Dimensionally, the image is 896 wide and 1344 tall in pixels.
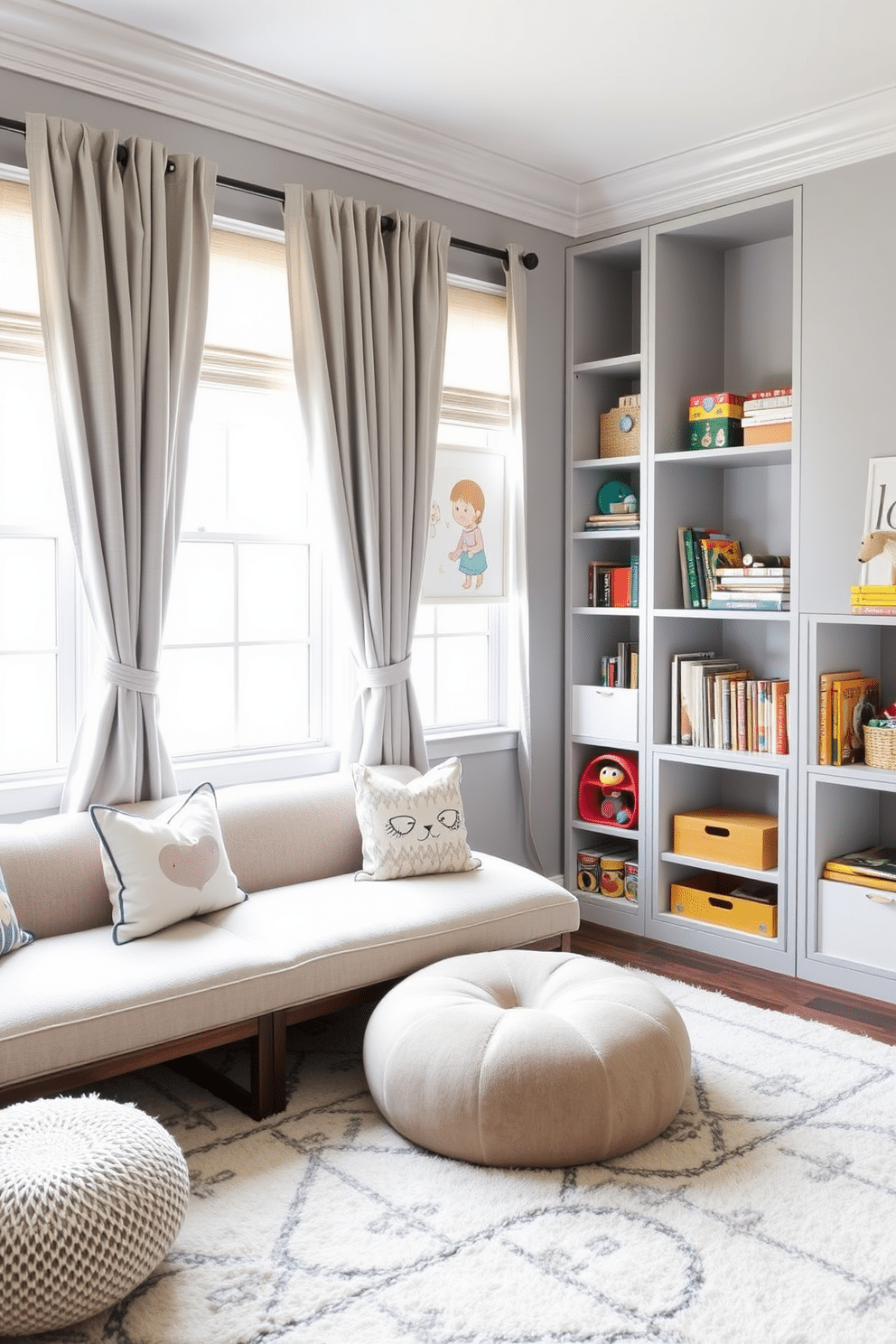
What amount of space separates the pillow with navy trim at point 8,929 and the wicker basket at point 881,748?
2564 mm

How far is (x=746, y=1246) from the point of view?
A: 223 cm

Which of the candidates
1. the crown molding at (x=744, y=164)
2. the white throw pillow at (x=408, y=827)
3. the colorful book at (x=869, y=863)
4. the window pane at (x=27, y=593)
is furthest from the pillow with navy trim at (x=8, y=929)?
the crown molding at (x=744, y=164)

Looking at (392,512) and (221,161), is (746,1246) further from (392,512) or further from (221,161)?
(221,161)

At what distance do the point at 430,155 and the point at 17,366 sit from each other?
1.62 metres

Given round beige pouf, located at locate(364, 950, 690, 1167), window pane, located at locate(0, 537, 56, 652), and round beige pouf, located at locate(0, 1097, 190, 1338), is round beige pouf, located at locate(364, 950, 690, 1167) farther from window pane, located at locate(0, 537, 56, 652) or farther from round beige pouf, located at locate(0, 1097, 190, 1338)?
window pane, located at locate(0, 537, 56, 652)

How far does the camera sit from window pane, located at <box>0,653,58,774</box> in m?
3.24

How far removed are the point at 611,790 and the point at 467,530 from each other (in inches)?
46.8

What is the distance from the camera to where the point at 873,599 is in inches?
140

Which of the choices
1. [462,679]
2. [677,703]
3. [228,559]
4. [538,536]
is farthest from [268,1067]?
[538,536]

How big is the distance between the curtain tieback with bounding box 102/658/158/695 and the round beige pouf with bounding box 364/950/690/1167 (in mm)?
1135

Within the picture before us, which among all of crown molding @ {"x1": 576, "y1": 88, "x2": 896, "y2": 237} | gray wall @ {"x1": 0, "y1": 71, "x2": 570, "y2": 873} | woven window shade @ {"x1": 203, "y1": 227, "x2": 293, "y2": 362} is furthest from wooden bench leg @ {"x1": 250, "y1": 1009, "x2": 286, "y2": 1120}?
crown molding @ {"x1": 576, "y1": 88, "x2": 896, "y2": 237}

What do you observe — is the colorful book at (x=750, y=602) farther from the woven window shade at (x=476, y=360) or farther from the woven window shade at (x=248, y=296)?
the woven window shade at (x=248, y=296)

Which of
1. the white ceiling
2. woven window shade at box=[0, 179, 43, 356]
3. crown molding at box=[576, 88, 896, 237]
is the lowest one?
woven window shade at box=[0, 179, 43, 356]

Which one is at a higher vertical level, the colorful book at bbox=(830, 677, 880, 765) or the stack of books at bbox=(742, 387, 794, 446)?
the stack of books at bbox=(742, 387, 794, 446)
